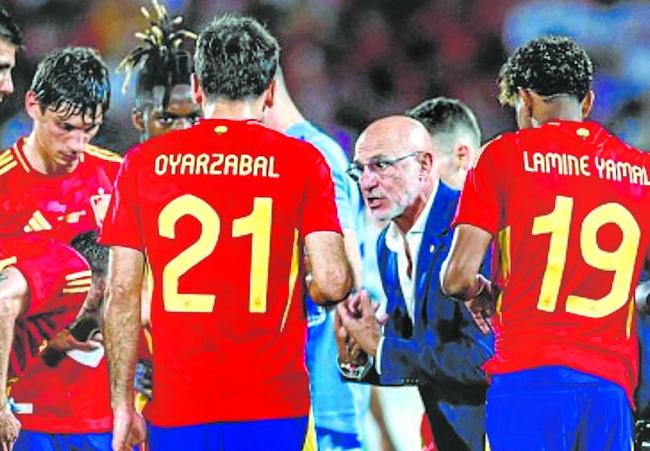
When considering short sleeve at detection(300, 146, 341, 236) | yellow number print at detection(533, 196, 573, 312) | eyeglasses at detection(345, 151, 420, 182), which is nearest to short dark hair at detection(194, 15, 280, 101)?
short sleeve at detection(300, 146, 341, 236)

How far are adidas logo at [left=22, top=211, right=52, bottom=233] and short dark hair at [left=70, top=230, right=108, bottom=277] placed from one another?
0.11 m

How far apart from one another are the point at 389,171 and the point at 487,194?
0.59 m

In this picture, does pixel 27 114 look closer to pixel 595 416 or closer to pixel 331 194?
pixel 331 194

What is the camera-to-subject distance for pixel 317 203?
3.07m

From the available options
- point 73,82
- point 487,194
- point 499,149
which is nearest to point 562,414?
point 487,194

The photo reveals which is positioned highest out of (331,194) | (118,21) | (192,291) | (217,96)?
(118,21)

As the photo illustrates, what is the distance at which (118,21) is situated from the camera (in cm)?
411

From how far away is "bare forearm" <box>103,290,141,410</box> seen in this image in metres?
3.06

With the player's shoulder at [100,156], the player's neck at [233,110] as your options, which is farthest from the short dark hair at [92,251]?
the player's neck at [233,110]

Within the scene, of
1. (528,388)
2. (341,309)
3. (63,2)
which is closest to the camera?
(528,388)

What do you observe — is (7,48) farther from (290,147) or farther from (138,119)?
(290,147)

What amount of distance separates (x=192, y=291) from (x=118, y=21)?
147 centimetres

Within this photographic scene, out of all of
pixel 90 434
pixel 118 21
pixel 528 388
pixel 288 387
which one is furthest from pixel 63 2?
pixel 528 388

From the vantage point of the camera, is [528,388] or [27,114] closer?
[528,388]
